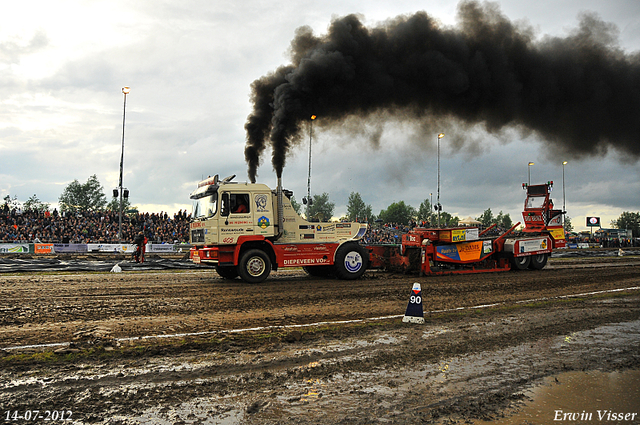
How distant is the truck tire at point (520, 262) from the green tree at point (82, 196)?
3144 inches

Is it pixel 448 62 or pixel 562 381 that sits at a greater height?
pixel 448 62

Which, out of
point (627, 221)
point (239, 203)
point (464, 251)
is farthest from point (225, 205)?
point (627, 221)

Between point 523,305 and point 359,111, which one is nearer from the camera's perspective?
point 523,305

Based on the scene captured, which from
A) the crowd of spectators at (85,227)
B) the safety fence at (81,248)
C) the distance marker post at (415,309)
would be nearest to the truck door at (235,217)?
the distance marker post at (415,309)

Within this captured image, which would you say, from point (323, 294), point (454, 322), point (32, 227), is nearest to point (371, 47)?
point (323, 294)

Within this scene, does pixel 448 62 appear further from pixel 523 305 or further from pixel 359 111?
pixel 523 305

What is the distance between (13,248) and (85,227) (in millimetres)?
6183

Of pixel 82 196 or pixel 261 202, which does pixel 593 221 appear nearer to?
pixel 261 202

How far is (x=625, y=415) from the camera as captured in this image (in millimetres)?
3418

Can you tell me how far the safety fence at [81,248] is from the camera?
26672mm

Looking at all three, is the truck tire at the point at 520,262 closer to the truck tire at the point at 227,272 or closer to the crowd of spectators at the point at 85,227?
the truck tire at the point at 227,272

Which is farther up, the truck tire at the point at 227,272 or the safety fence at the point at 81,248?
the safety fence at the point at 81,248

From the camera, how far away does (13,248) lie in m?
26.6

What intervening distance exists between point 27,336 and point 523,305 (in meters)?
8.45
